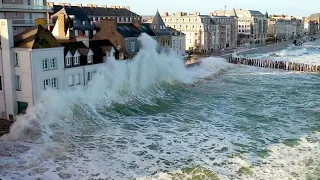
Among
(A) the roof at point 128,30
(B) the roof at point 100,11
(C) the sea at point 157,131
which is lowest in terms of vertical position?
(C) the sea at point 157,131

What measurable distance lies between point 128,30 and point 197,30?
41.7 m

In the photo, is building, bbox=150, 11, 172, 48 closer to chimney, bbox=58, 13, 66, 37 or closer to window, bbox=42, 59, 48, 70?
chimney, bbox=58, 13, 66, 37

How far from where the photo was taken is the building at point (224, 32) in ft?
324

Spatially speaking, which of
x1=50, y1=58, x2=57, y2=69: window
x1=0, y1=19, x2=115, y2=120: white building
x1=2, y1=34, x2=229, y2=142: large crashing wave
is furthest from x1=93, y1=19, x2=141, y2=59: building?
x1=0, y1=19, x2=115, y2=120: white building

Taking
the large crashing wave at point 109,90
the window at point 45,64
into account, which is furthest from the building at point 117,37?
the window at point 45,64

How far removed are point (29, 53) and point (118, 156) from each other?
1159 cm

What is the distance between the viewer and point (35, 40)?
106 feet

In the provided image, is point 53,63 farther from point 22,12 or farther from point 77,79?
point 22,12

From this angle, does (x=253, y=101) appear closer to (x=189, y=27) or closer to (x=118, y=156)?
(x=118, y=156)

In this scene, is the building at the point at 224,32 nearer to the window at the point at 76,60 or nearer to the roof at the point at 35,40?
the window at the point at 76,60

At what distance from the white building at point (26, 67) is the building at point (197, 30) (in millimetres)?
55816

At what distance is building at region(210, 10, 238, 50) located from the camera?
98.8m

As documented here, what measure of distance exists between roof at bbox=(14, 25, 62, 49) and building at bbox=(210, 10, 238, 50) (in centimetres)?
6834

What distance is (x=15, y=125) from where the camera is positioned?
99.2ft
